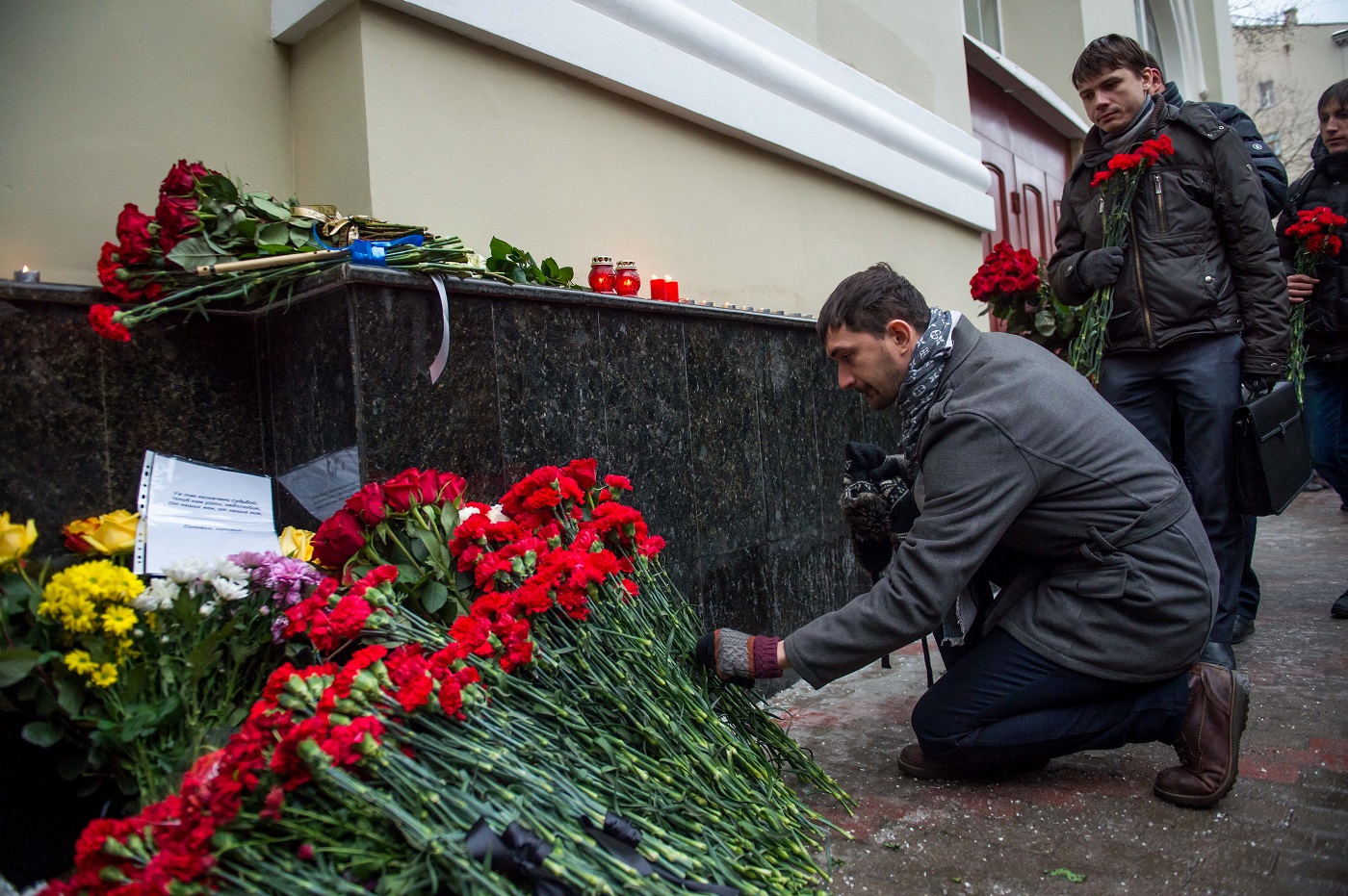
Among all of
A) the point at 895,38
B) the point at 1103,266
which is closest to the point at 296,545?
the point at 1103,266

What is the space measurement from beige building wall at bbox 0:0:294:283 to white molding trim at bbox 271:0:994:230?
10.6 inches

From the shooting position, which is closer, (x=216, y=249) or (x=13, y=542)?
(x=13, y=542)

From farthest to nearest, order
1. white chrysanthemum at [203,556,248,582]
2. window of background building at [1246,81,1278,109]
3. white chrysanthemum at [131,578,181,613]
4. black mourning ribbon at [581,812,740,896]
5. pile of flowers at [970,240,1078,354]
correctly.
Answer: window of background building at [1246,81,1278,109], pile of flowers at [970,240,1078,354], white chrysanthemum at [203,556,248,582], white chrysanthemum at [131,578,181,613], black mourning ribbon at [581,812,740,896]

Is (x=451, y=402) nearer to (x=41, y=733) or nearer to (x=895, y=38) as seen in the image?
(x=41, y=733)

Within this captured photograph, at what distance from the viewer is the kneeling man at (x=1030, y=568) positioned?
229cm

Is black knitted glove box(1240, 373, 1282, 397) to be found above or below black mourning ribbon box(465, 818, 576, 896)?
above

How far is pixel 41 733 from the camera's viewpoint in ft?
5.65

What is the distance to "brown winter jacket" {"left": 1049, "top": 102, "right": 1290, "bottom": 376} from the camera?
3.42 metres

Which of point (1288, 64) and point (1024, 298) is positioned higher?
point (1288, 64)

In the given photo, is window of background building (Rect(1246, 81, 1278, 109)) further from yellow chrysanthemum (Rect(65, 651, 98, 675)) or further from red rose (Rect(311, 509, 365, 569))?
yellow chrysanthemum (Rect(65, 651, 98, 675))

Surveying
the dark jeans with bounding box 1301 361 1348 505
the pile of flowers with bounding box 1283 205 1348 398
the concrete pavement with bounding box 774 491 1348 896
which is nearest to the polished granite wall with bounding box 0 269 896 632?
the concrete pavement with bounding box 774 491 1348 896

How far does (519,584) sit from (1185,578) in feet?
5.32

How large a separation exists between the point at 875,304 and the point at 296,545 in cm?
150

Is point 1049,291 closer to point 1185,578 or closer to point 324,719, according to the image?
point 1185,578
